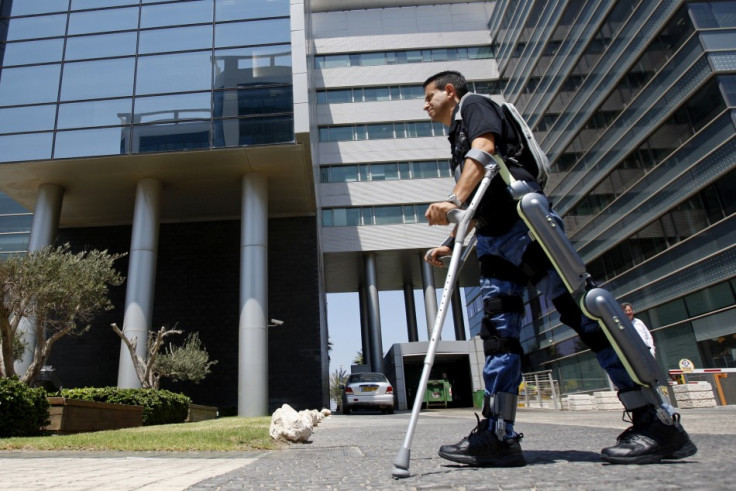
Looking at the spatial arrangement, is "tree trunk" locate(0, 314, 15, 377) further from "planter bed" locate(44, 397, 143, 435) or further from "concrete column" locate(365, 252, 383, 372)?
"concrete column" locate(365, 252, 383, 372)

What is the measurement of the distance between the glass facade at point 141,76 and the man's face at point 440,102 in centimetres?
1540

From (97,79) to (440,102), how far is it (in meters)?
20.2

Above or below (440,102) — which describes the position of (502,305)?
below

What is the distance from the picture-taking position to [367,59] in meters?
35.0

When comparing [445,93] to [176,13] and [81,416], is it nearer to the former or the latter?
[81,416]

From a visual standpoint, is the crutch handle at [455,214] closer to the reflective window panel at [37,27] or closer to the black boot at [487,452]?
the black boot at [487,452]

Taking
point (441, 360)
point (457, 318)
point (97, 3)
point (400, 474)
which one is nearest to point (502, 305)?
point (400, 474)

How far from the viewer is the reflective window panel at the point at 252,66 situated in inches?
740

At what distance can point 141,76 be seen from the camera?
19094mm

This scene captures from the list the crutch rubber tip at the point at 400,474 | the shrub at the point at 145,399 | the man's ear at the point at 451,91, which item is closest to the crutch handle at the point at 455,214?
the man's ear at the point at 451,91

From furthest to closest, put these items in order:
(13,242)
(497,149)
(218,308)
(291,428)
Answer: (13,242) < (218,308) < (291,428) < (497,149)

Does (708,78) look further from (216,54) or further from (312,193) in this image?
(216,54)

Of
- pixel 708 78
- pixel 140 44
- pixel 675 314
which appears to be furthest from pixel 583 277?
pixel 140 44

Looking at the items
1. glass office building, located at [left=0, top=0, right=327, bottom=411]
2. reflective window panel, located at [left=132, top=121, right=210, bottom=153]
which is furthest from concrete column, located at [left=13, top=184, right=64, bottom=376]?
reflective window panel, located at [left=132, top=121, right=210, bottom=153]
